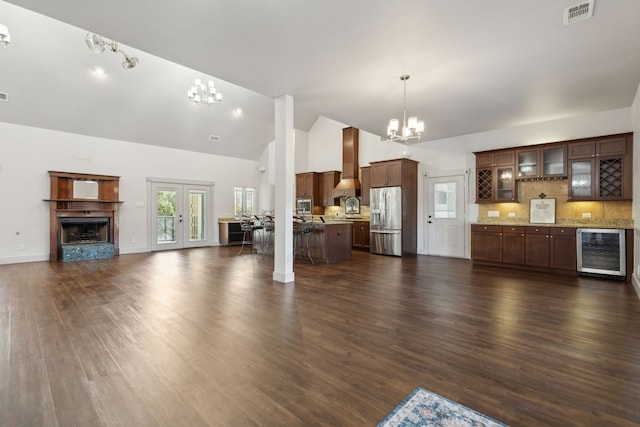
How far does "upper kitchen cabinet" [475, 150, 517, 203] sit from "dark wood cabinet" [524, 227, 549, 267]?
2.81ft

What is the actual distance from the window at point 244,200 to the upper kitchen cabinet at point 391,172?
4829 millimetres

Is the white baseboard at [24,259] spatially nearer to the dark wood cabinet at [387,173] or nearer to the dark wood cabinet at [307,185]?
the dark wood cabinet at [307,185]

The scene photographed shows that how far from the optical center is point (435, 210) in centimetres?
786

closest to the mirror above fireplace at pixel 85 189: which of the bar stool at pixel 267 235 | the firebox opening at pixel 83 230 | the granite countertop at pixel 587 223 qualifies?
the firebox opening at pixel 83 230

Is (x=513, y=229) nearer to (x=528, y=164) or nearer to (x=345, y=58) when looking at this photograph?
(x=528, y=164)

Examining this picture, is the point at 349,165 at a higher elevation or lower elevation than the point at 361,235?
higher

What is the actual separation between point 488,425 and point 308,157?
393 inches

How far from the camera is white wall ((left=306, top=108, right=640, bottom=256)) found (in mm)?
5547

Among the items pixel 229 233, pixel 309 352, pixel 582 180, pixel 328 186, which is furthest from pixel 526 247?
pixel 229 233

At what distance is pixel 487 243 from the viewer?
6230 millimetres

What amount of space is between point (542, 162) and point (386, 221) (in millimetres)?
3474

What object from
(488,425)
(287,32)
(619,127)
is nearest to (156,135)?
(287,32)

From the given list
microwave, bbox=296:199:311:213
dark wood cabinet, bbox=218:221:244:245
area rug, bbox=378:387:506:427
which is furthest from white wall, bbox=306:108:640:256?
area rug, bbox=378:387:506:427

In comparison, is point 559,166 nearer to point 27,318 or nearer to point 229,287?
point 229,287
